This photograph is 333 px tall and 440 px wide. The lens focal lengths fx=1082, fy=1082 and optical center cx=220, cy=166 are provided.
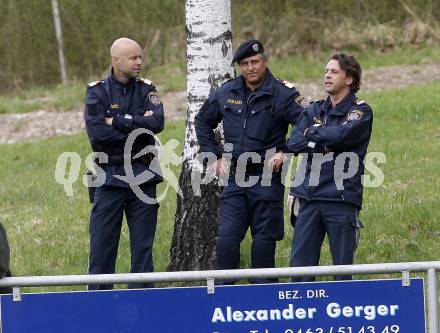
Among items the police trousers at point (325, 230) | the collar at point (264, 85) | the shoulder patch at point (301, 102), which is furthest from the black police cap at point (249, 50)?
the police trousers at point (325, 230)

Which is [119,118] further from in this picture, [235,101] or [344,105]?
[344,105]

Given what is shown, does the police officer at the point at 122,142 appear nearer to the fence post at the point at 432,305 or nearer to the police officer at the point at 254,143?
the police officer at the point at 254,143

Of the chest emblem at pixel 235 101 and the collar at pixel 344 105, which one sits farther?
the chest emblem at pixel 235 101

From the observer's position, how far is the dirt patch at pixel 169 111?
20.5 metres

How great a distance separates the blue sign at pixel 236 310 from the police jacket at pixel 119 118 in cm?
248

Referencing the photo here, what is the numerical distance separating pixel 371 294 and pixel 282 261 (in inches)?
157

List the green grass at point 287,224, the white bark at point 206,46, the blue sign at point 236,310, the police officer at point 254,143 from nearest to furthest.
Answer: the blue sign at point 236,310 → the police officer at point 254,143 → the white bark at point 206,46 → the green grass at point 287,224

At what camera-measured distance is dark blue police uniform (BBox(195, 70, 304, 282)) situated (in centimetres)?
795

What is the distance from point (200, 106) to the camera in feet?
28.9

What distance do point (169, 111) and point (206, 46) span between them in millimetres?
11914

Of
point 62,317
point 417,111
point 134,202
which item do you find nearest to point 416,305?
point 62,317

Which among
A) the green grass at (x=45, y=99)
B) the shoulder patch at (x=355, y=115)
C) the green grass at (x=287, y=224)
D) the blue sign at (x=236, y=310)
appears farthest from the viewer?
the green grass at (x=45, y=99)

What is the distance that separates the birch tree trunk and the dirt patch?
1084cm

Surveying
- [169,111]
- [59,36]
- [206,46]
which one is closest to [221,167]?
[206,46]
